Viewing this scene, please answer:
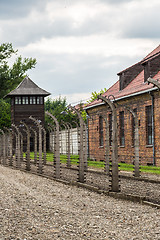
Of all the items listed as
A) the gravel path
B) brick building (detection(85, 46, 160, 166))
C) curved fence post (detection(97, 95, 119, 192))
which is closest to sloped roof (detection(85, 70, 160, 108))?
brick building (detection(85, 46, 160, 166))

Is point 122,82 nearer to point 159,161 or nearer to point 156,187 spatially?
point 159,161

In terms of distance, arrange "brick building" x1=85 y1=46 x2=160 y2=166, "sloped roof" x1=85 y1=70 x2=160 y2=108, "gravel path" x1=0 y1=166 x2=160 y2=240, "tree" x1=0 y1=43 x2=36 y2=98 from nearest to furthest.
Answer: "gravel path" x1=0 y1=166 x2=160 y2=240 < "brick building" x1=85 y1=46 x2=160 y2=166 < "sloped roof" x1=85 y1=70 x2=160 y2=108 < "tree" x1=0 y1=43 x2=36 y2=98

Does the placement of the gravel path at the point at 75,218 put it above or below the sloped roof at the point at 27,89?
below

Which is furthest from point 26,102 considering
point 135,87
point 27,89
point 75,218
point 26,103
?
point 75,218

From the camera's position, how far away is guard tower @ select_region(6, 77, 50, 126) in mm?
57625

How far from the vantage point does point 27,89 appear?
193 ft

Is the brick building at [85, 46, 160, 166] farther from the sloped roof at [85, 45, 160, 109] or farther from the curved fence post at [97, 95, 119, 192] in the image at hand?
the curved fence post at [97, 95, 119, 192]

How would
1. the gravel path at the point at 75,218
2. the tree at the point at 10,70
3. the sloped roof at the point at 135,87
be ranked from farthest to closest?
1. the tree at the point at 10,70
2. the sloped roof at the point at 135,87
3. the gravel path at the point at 75,218

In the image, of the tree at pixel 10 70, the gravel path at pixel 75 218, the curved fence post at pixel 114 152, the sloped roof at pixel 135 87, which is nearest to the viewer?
the gravel path at pixel 75 218

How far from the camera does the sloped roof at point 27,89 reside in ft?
190

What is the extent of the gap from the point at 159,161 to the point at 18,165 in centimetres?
870

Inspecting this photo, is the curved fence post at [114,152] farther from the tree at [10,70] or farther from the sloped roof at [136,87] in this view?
the tree at [10,70]

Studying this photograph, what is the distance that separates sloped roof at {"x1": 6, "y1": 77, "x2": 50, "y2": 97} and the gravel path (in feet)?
151

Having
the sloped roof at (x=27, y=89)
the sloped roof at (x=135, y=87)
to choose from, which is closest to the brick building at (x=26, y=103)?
the sloped roof at (x=27, y=89)
